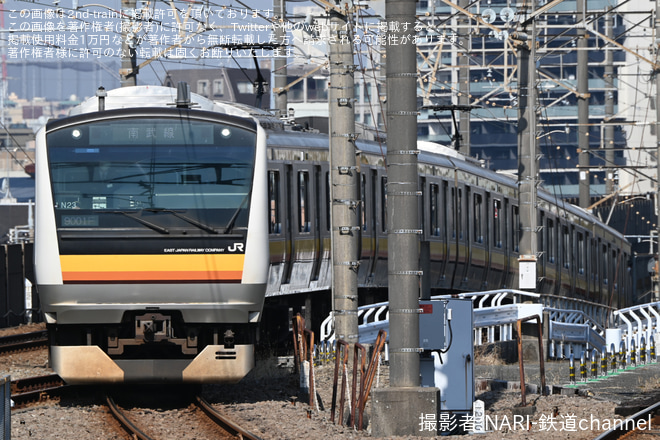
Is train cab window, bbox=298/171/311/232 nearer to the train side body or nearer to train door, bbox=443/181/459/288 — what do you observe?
the train side body

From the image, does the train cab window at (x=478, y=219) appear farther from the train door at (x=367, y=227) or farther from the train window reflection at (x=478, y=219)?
the train door at (x=367, y=227)

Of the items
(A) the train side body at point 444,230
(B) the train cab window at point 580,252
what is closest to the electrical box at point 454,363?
(A) the train side body at point 444,230

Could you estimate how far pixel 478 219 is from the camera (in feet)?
87.4

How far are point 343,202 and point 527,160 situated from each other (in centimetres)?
564

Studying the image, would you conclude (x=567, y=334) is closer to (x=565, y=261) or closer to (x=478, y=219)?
(x=478, y=219)

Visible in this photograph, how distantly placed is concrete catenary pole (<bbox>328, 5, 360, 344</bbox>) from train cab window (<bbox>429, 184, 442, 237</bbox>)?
9.01 meters

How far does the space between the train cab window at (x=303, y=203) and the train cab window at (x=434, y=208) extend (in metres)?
5.54

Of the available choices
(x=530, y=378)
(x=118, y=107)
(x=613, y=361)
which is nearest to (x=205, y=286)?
(x=118, y=107)

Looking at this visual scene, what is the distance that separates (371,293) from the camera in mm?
24234

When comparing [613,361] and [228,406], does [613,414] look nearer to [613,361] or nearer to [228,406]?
[228,406]

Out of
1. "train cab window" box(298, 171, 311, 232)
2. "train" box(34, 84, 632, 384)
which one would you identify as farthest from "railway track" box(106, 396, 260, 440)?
"train cab window" box(298, 171, 311, 232)

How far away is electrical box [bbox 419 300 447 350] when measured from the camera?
12711 millimetres

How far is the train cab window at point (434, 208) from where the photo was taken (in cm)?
2462

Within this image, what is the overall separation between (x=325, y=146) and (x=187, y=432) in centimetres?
876
